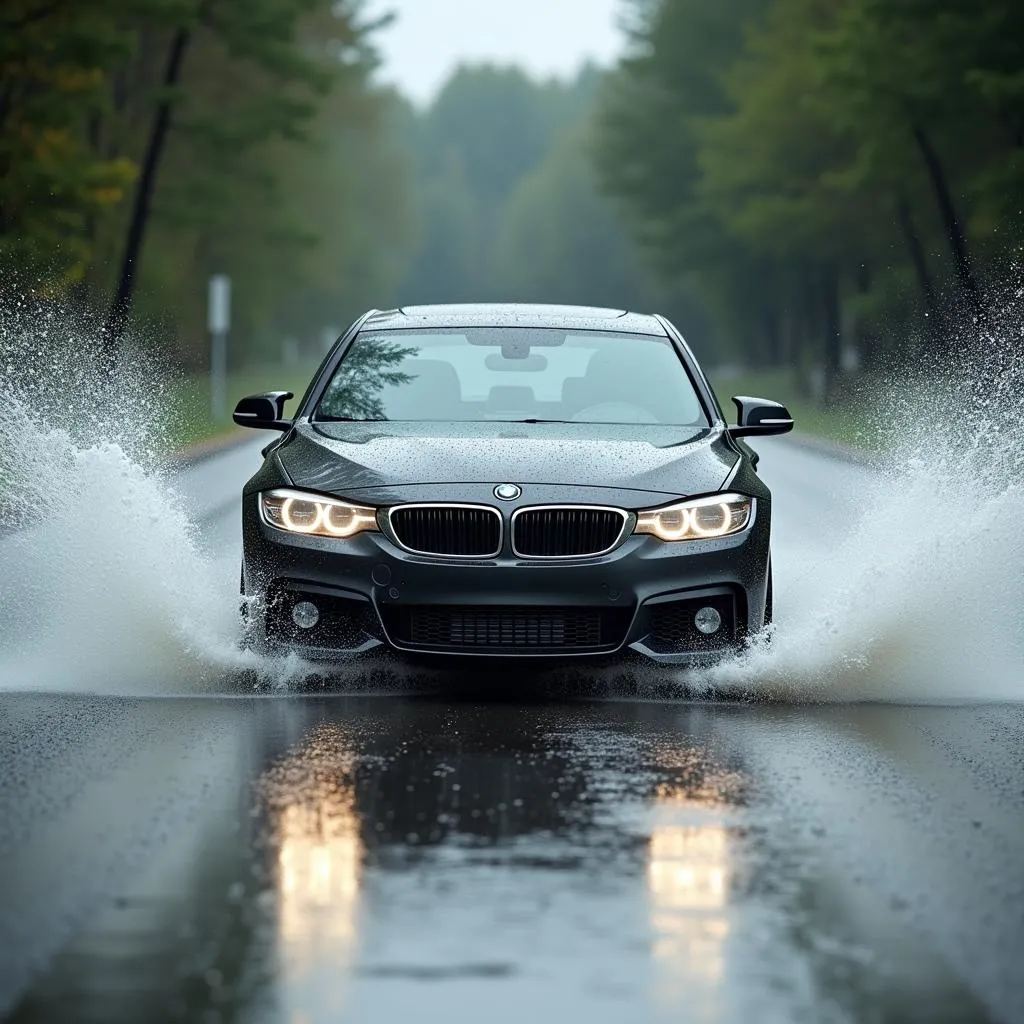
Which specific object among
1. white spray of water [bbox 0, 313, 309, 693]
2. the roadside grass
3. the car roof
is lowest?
the roadside grass

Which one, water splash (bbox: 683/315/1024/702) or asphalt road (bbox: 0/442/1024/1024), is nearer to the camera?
asphalt road (bbox: 0/442/1024/1024)

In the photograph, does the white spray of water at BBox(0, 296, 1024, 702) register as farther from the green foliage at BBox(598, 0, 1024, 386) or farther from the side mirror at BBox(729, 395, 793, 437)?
the green foliage at BBox(598, 0, 1024, 386)

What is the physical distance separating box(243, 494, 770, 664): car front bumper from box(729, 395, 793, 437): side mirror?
127cm

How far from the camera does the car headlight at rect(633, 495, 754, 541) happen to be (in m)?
9.52

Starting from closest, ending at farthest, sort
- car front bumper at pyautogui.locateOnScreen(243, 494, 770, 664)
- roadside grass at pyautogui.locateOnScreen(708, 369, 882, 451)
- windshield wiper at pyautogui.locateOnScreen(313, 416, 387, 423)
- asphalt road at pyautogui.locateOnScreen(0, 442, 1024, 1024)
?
asphalt road at pyautogui.locateOnScreen(0, 442, 1024, 1024)
car front bumper at pyautogui.locateOnScreen(243, 494, 770, 664)
windshield wiper at pyautogui.locateOnScreen(313, 416, 387, 423)
roadside grass at pyautogui.locateOnScreen(708, 369, 882, 451)

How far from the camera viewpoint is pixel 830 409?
52.4 metres

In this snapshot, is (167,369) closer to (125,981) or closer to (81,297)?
(81,297)

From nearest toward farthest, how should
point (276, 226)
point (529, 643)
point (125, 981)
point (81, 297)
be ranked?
point (125, 981) < point (529, 643) < point (81, 297) < point (276, 226)

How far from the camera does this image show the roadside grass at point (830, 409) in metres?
41.1

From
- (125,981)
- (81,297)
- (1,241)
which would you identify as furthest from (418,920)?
(81,297)

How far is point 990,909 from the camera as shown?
6070mm

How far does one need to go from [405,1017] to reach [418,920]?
2.85 ft

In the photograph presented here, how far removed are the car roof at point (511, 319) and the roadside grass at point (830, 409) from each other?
17.1m

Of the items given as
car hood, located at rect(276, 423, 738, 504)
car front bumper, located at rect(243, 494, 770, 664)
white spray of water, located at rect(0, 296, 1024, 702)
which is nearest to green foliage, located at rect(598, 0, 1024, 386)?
white spray of water, located at rect(0, 296, 1024, 702)
